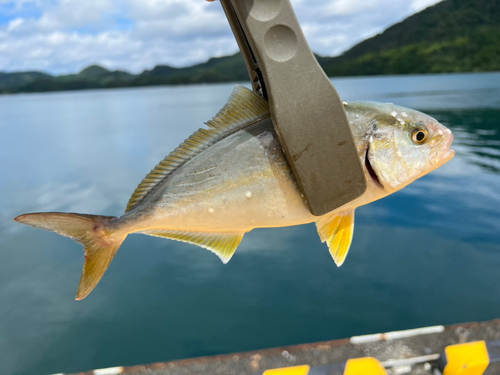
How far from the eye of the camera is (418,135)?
108 centimetres

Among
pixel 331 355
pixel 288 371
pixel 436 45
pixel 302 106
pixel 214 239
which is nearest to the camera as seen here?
pixel 302 106

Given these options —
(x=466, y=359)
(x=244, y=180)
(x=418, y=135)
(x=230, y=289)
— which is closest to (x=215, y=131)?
(x=244, y=180)

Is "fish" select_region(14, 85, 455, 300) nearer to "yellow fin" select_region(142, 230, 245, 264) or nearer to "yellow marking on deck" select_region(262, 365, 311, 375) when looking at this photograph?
"yellow fin" select_region(142, 230, 245, 264)

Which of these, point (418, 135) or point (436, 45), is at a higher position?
point (436, 45)

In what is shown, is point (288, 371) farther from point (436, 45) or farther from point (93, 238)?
point (436, 45)

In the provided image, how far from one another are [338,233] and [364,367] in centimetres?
208

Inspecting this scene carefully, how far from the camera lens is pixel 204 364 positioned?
2779 millimetres

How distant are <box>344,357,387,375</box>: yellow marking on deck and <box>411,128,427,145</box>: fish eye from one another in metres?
2.20

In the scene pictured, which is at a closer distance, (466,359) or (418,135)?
(418,135)

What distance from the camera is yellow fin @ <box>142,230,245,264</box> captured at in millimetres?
1140

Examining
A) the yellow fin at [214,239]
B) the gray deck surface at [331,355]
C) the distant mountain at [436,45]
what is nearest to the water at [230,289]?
the gray deck surface at [331,355]

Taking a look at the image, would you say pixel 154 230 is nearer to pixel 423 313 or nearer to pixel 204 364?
pixel 204 364

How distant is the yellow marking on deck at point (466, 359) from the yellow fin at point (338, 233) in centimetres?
233

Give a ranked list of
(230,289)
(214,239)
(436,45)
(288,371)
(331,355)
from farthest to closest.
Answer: (436,45) < (230,289) < (331,355) < (288,371) < (214,239)
